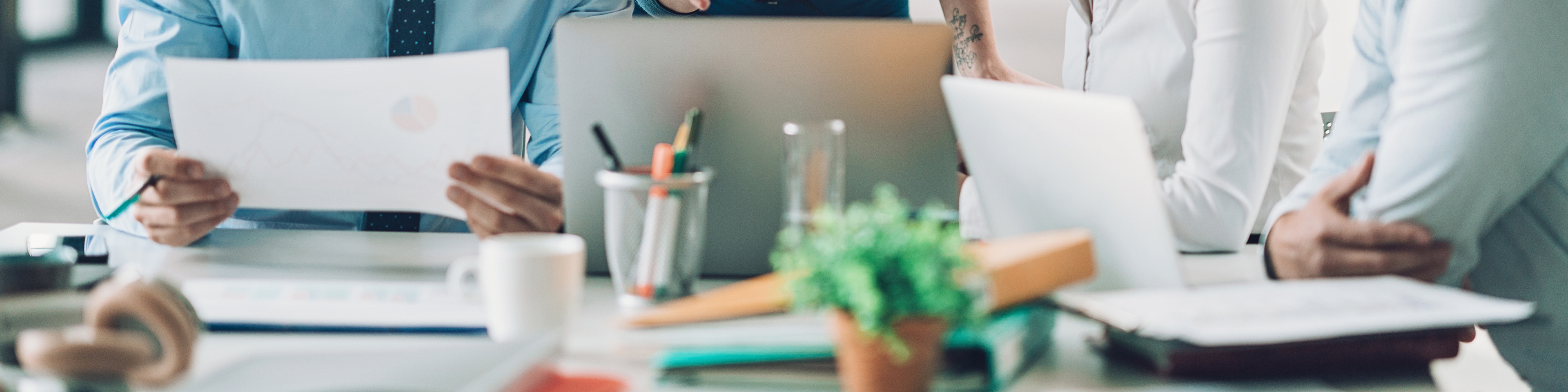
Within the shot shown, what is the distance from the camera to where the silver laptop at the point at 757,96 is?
86 cm

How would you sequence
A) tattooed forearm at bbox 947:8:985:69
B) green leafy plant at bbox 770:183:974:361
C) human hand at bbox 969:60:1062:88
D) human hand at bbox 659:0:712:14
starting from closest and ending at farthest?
green leafy plant at bbox 770:183:974:361, human hand at bbox 659:0:712:14, human hand at bbox 969:60:1062:88, tattooed forearm at bbox 947:8:985:69

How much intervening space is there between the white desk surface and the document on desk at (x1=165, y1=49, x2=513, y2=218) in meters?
0.07

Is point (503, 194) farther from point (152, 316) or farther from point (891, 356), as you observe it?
point (891, 356)

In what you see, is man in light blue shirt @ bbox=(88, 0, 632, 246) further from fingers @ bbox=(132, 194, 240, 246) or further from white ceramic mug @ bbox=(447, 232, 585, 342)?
white ceramic mug @ bbox=(447, 232, 585, 342)

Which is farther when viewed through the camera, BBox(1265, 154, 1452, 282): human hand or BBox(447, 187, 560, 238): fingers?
BBox(447, 187, 560, 238): fingers

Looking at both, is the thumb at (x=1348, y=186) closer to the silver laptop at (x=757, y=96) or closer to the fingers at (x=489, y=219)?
the silver laptop at (x=757, y=96)

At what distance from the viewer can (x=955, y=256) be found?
0.46 metres

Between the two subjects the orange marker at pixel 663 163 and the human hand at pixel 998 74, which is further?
the human hand at pixel 998 74

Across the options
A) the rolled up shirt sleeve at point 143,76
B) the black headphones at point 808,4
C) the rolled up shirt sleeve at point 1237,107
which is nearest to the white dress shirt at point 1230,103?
the rolled up shirt sleeve at point 1237,107

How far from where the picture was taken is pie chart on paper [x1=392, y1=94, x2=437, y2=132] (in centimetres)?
98

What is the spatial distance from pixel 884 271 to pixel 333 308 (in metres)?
0.51

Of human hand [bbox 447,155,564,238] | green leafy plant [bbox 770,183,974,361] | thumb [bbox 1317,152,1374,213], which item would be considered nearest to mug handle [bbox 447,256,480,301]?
human hand [bbox 447,155,564,238]

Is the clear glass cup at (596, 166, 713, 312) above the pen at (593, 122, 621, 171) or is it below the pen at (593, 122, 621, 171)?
below

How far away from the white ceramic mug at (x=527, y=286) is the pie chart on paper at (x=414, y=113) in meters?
0.35
